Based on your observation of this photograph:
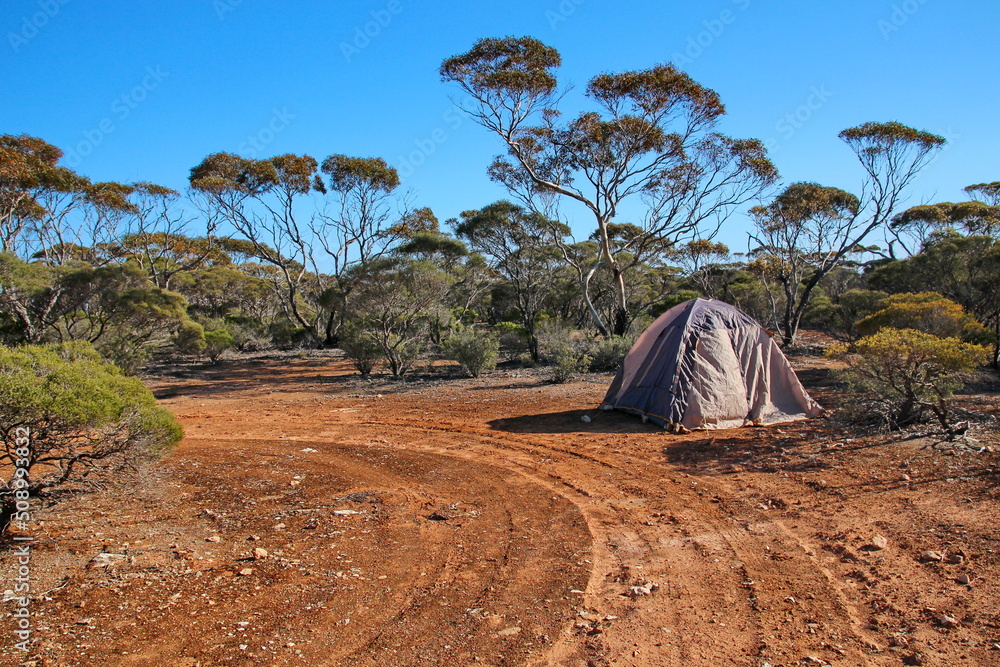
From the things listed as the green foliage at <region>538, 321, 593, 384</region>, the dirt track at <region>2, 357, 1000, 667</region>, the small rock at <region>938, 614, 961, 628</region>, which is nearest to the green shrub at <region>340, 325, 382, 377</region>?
the green foliage at <region>538, 321, 593, 384</region>

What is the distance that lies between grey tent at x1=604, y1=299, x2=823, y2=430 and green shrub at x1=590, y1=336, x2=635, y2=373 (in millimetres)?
7322

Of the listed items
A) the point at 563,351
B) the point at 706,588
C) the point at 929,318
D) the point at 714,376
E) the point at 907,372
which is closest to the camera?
the point at 706,588

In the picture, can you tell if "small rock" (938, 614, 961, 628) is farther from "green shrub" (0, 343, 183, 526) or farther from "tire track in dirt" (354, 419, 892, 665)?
"green shrub" (0, 343, 183, 526)

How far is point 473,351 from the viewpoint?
17188 mm

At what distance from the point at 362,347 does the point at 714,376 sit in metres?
11.6

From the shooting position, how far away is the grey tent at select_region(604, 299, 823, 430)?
9312 mm

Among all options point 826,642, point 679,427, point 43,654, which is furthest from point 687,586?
point 679,427

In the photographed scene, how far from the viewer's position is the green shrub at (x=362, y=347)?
707 inches

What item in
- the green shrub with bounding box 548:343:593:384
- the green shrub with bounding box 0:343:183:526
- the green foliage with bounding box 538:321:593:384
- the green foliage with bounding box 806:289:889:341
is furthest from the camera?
the green foliage with bounding box 806:289:889:341

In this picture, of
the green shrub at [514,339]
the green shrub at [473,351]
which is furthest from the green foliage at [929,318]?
the green shrub at [514,339]

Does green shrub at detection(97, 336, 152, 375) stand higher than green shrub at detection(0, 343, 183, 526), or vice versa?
green shrub at detection(97, 336, 152, 375)

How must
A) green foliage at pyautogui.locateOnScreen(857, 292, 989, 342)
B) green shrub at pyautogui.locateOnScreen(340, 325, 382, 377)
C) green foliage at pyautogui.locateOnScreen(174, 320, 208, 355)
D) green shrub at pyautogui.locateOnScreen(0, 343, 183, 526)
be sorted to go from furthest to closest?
green foliage at pyautogui.locateOnScreen(174, 320, 208, 355)
green shrub at pyautogui.locateOnScreen(340, 325, 382, 377)
green foliage at pyautogui.locateOnScreen(857, 292, 989, 342)
green shrub at pyautogui.locateOnScreen(0, 343, 183, 526)

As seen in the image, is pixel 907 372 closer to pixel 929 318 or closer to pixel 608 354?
pixel 929 318

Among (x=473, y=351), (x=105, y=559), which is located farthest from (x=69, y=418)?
(x=473, y=351)
